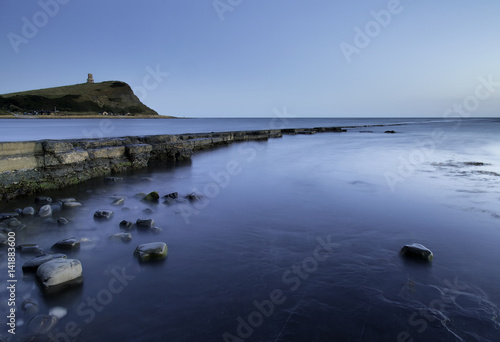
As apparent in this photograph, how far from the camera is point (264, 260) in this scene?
12.6 feet

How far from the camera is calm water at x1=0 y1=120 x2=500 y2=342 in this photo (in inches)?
103

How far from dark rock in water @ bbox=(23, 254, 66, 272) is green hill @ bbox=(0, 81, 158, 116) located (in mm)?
117797

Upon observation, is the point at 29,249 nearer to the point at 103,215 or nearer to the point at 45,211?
the point at 103,215

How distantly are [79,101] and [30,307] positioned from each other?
5312 inches

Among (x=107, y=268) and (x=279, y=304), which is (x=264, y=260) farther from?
(x=107, y=268)

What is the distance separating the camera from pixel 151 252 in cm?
386

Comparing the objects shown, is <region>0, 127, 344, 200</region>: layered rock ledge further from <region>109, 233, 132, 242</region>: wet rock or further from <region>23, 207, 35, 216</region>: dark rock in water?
<region>109, 233, 132, 242</region>: wet rock

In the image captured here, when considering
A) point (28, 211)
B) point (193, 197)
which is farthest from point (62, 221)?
point (193, 197)

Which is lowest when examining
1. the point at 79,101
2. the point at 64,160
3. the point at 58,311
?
the point at 58,311

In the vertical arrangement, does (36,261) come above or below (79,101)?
below

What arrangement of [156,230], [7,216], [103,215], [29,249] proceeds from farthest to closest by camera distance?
[103,215]
[7,216]
[156,230]
[29,249]

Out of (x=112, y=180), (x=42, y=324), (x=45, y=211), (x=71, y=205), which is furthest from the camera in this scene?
(x=112, y=180)

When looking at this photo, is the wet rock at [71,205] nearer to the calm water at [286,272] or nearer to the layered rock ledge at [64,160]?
the calm water at [286,272]

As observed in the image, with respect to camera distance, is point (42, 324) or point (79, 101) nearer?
point (42, 324)
